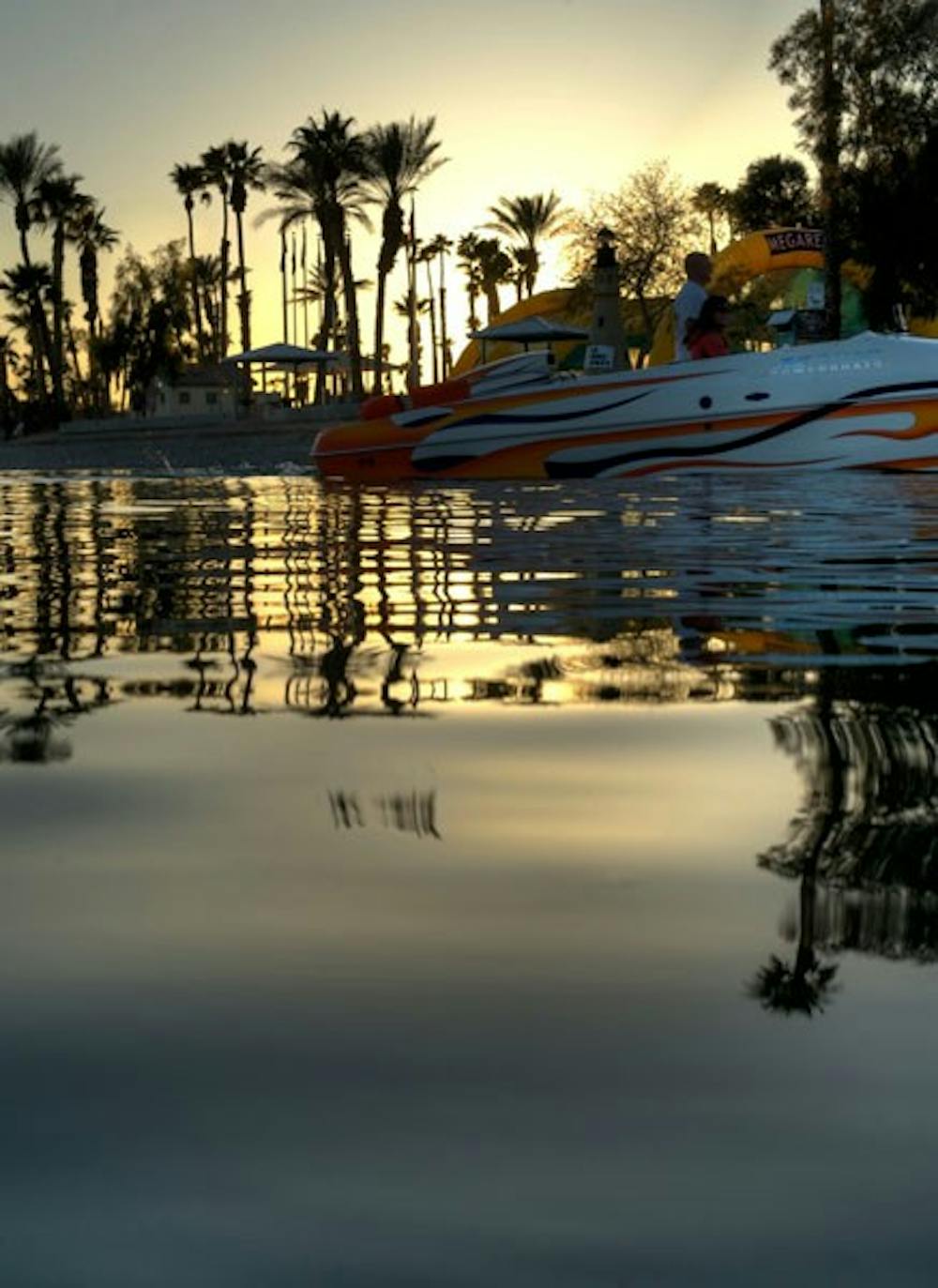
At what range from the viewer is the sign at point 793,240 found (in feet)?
184

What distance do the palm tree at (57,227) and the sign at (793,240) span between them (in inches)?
1521

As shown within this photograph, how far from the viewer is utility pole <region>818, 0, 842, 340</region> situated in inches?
1460

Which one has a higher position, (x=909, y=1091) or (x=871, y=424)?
(x=871, y=424)

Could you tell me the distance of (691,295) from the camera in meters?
17.6

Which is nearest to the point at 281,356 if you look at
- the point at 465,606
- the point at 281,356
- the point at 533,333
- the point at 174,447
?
the point at 281,356

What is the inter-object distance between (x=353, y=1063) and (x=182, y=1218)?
31 centimetres

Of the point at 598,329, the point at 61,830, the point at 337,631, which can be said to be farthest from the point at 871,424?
the point at 61,830

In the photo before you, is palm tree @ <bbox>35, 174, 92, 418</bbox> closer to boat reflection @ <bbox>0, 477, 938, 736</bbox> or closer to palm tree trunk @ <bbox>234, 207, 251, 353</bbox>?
palm tree trunk @ <bbox>234, 207, 251, 353</bbox>

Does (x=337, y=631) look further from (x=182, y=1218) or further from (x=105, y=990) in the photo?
(x=182, y=1218)

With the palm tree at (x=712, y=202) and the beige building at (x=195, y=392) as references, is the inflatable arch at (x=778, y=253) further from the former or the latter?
the beige building at (x=195, y=392)

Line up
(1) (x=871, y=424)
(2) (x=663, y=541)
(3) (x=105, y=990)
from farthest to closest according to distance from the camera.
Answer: (1) (x=871, y=424)
(2) (x=663, y=541)
(3) (x=105, y=990)

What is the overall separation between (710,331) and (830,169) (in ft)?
67.2

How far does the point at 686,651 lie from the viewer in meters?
4.62

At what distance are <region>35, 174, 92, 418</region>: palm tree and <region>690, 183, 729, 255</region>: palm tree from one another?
26.3m
